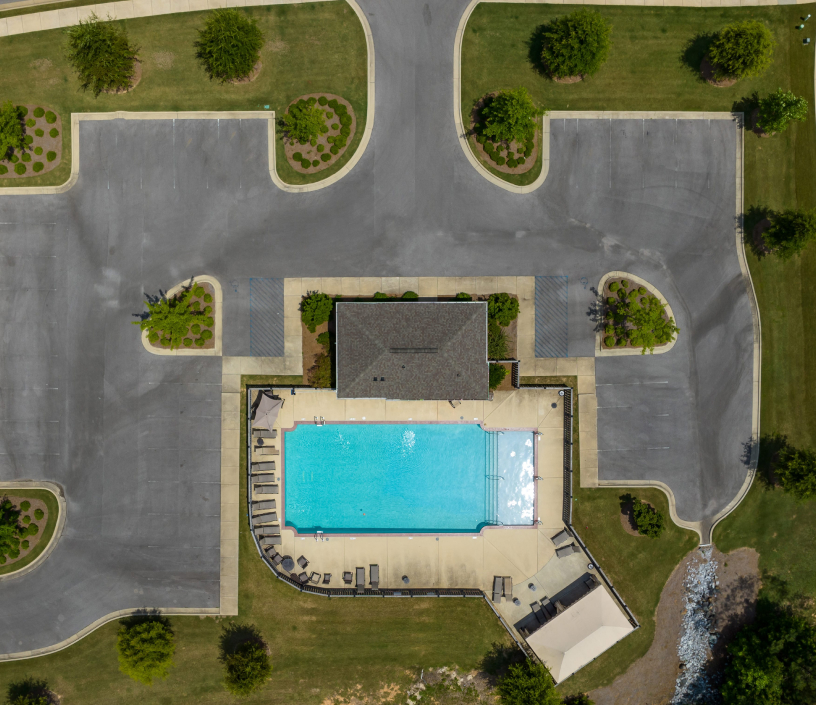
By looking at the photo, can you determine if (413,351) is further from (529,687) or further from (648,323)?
(529,687)

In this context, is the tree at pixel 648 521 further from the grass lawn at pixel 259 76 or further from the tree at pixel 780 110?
the grass lawn at pixel 259 76

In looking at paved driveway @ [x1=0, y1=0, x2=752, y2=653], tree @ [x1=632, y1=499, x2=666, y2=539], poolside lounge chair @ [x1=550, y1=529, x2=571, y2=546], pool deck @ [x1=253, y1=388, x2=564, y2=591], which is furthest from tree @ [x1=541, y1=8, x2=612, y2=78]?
poolside lounge chair @ [x1=550, y1=529, x2=571, y2=546]

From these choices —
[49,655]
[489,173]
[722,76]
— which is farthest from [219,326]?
[722,76]

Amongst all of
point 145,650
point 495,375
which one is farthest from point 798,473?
point 145,650

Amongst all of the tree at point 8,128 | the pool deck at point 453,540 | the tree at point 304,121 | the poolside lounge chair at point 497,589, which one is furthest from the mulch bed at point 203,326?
the poolside lounge chair at point 497,589

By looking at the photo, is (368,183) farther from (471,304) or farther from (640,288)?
(640,288)

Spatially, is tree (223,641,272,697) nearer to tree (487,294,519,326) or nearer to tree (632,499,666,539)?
tree (632,499,666,539)
